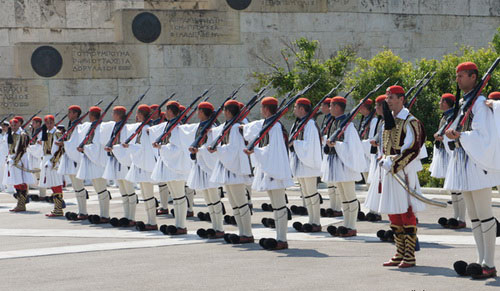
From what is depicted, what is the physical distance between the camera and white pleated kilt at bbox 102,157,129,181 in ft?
44.4

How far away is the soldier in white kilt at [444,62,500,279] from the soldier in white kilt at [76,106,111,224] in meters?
7.61

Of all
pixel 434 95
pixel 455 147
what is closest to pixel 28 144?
pixel 434 95

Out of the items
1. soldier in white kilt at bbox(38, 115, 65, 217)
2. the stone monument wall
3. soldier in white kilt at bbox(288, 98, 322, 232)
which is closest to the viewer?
soldier in white kilt at bbox(288, 98, 322, 232)

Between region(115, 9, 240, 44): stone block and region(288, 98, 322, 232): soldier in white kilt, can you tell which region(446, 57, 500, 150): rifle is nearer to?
region(288, 98, 322, 232): soldier in white kilt

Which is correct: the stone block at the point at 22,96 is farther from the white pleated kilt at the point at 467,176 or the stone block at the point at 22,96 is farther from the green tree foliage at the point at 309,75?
the white pleated kilt at the point at 467,176

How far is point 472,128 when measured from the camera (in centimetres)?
778

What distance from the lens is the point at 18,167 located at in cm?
1719

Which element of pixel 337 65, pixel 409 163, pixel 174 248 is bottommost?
pixel 174 248

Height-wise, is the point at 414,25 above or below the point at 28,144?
above

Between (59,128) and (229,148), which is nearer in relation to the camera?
(229,148)

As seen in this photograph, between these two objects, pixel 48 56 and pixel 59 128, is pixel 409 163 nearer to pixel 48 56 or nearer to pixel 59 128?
pixel 59 128

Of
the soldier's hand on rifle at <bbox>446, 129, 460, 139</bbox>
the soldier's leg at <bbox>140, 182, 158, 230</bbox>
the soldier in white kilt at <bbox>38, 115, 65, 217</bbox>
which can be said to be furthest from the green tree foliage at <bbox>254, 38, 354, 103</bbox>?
the soldier's hand on rifle at <bbox>446, 129, 460, 139</bbox>

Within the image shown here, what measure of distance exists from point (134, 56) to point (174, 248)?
589 inches

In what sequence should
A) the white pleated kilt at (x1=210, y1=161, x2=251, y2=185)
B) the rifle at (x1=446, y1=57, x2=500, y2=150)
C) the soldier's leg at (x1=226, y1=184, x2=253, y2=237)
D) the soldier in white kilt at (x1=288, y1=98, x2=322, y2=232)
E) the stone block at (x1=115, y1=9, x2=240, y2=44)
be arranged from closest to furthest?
the rifle at (x1=446, y1=57, x2=500, y2=150)
the white pleated kilt at (x1=210, y1=161, x2=251, y2=185)
the soldier's leg at (x1=226, y1=184, x2=253, y2=237)
the soldier in white kilt at (x1=288, y1=98, x2=322, y2=232)
the stone block at (x1=115, y1=9, x2=240, y2=44)
